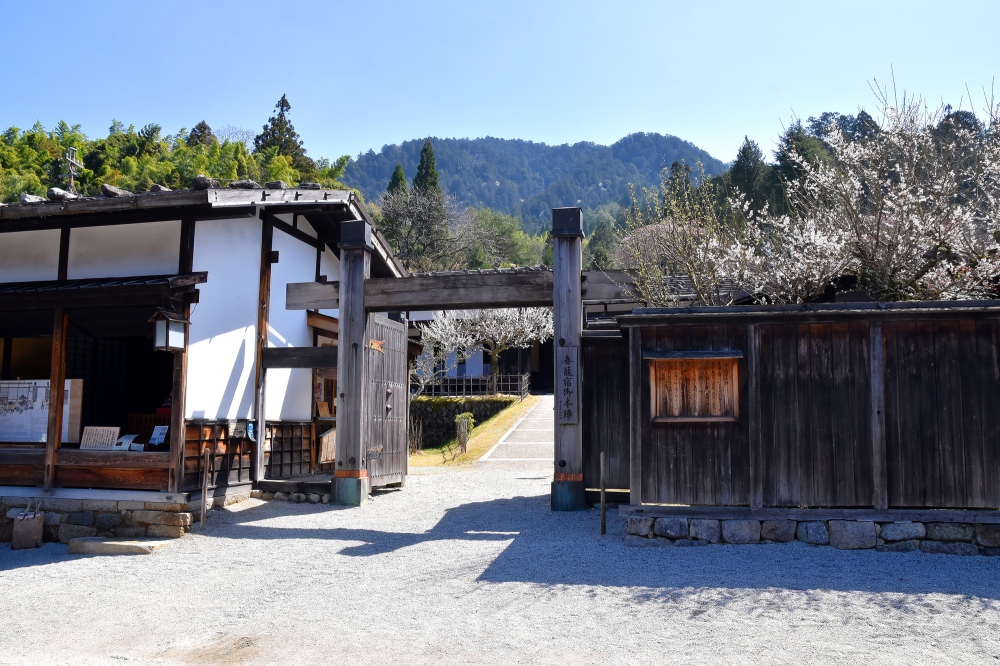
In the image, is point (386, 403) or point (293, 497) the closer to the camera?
point (293, 497)

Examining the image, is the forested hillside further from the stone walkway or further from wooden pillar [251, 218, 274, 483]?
wooden pillar [251, 218, 274, 483]

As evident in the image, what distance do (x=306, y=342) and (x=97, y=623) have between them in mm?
7955

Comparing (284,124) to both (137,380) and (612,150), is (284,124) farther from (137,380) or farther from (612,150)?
(612,150)

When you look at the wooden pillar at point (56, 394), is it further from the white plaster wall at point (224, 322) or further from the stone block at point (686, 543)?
the stone block at point (686, 543)

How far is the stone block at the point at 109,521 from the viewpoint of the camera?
417 inches

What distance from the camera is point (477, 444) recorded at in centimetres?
2230

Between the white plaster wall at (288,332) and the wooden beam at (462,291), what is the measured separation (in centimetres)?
222

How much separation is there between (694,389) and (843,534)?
2.26 metres

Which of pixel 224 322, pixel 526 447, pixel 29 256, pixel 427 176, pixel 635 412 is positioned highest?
pixel 427 176

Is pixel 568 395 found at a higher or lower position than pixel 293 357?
lower

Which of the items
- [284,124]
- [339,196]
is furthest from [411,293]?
[284,124]

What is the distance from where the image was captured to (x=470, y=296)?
1174cm

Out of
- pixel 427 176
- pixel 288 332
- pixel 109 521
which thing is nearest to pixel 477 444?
pixel 288 332

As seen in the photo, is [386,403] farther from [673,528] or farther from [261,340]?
[673,528]
